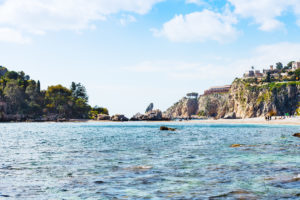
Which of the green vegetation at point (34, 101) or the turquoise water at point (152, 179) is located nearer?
the turquoise water at point (152, 179)

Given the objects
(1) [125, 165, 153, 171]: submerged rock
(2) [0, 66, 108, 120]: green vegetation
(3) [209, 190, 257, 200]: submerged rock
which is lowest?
(1) [125, 165, 153, 171]: submerged rock

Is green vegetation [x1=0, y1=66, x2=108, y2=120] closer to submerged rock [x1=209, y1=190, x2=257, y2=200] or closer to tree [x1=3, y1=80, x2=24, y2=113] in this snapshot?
tree [x1=3, y1=80, x2=24, y2=113]

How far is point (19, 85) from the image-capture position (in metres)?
192

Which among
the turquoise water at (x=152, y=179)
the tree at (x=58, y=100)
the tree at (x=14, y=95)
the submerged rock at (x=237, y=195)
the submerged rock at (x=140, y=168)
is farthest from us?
the tree at (x=58, y=100)

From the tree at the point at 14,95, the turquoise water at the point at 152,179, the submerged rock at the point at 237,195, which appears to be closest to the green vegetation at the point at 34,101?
the tree at the point at 14,95

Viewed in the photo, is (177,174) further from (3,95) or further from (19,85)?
(19,85)

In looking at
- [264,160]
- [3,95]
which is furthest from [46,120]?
[264,160]

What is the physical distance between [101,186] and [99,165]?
6148 mm

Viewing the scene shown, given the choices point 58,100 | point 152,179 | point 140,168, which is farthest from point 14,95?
point 152,179

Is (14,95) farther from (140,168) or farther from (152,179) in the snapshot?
(152,179)

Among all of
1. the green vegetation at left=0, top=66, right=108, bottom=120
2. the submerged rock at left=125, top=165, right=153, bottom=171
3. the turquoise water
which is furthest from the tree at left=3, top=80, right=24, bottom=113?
the submerged rock at left=125, top=165, right=153, bottom=171

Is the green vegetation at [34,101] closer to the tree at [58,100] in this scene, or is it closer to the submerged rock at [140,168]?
the tree at [58,100]

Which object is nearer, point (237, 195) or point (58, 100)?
point (237, 195)

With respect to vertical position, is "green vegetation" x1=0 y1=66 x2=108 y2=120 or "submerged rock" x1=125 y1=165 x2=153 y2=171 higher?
"green vegetation" x1=0 y1=66 x2=108 y2=120
